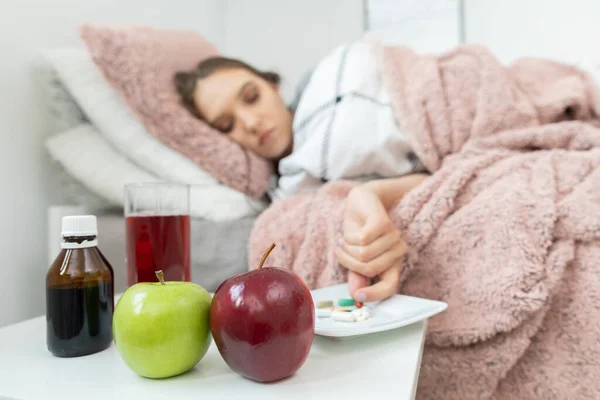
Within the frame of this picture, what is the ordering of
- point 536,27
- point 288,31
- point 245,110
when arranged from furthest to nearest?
1. point 288,31
2. point 536,27
3. point 245,110

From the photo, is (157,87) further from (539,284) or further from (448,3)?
(448,3)

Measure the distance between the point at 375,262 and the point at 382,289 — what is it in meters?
0.05

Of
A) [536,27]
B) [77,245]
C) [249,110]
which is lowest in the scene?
[77,245]

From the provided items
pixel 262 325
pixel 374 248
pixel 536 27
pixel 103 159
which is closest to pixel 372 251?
pixel 374 248

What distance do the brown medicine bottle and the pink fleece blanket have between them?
321mm

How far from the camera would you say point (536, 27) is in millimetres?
1496

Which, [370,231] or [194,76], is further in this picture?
[194,76]

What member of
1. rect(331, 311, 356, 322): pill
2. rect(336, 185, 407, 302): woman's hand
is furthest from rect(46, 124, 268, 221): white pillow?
rect(331, 311, 356, 322): pill

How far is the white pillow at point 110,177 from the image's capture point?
2.98ft

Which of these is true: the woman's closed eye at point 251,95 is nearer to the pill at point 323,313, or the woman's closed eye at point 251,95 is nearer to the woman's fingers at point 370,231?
the woman's fingers at point 370,231

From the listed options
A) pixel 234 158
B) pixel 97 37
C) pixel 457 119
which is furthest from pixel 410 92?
pixel 97 37

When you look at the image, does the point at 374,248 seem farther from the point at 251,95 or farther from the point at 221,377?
the point at 251,95

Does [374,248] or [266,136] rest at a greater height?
[266,136]

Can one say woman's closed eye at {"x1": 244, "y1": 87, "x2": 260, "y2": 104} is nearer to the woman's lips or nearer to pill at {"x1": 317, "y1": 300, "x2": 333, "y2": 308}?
the woman's lips
